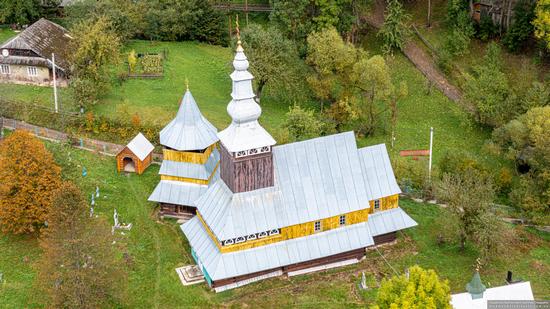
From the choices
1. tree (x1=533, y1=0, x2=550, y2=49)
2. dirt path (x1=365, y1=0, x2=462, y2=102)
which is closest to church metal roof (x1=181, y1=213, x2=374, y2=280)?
dirt path (x1=365, y1=0, x2=462, y2=102)

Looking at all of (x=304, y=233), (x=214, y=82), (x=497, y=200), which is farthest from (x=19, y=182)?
(x=497, y=200)

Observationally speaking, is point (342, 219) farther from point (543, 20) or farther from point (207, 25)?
point (207, 25)

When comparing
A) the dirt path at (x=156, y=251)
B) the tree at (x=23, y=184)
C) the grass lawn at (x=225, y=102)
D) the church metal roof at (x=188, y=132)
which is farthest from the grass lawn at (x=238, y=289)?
the grass lawn at (x=225, y=102)

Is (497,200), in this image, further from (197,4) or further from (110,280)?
(197,4)

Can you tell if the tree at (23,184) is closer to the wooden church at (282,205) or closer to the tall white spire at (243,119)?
the wooden church at (282,205)

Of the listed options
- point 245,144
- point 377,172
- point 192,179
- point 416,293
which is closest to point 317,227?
point 377,172

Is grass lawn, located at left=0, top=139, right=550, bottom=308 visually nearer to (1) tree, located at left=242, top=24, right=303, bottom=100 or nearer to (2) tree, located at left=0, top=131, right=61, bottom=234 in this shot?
(2) tree, located at left=0, top=131, right=61, bottom=234
